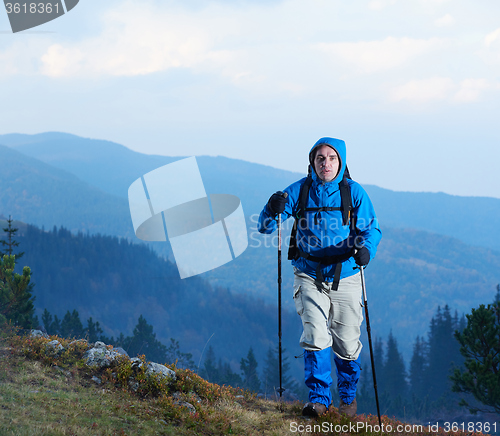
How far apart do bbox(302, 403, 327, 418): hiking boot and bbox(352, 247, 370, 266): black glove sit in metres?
2.21

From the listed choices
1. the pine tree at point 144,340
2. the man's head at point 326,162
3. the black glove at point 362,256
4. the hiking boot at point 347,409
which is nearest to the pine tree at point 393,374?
the pine tree at point 144,340

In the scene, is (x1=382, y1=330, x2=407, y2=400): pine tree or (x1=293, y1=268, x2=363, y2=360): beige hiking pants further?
(x1=382, y1=330, x2=407, y2=400): pine tree

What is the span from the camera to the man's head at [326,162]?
6.50m

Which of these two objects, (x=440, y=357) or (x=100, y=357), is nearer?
(x=100, y=357)

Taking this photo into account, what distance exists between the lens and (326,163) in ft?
21.2

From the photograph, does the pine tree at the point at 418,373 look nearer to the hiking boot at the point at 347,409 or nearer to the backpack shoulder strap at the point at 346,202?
the hiking boot at the point at 347,409

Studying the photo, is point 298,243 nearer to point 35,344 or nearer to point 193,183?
point 35,344

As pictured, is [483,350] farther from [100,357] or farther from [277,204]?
[277,204]

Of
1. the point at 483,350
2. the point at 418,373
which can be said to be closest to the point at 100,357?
the point at 483,350

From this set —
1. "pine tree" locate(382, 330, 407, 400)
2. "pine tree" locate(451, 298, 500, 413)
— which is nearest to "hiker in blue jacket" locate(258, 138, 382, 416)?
"pine tree" locate(451, 298, 500, 413)

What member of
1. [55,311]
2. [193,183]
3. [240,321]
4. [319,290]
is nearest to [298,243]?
[319,290]

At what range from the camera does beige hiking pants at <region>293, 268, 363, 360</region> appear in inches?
255

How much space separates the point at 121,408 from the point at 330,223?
4.13 m

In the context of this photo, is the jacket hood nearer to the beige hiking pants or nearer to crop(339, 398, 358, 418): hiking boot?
the beige hiking pants
